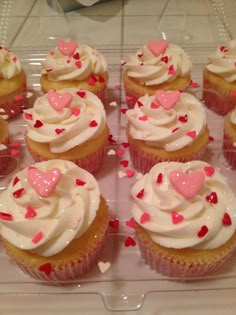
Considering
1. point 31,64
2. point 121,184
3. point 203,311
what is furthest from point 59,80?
point 203,311

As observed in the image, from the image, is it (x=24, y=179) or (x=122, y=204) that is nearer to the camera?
(x=24, y=179)

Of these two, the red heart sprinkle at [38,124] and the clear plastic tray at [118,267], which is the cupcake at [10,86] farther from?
the red heart sprinkle at [38,124]

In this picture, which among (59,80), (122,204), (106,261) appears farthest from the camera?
(59,80)

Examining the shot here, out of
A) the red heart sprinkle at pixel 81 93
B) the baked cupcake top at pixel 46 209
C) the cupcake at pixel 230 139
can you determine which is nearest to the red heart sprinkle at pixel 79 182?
the baked cupcake top at pixel 46 209

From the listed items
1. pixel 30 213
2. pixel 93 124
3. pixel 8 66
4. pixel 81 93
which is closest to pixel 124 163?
pixel 93 124

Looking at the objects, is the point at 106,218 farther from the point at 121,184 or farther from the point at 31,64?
the point at 31,64

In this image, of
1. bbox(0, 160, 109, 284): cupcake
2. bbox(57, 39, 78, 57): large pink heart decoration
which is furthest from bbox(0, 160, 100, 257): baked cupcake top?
bbox(57, 39, 78, 57): large pink heart decoration
